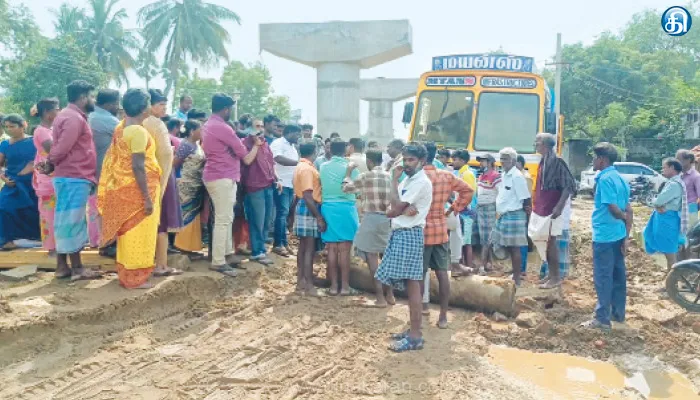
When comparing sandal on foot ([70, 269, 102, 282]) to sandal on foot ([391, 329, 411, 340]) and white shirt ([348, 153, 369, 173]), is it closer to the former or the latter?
sandal on foot ([391, 329, 411, 340])

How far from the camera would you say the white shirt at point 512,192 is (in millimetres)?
7082

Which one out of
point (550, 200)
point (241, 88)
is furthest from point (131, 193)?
point (241, 88)

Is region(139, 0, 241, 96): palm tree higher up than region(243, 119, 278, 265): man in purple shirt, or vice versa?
region(139, 0, 241, 96): palm tree

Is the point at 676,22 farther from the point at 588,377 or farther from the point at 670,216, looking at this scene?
the point at 588,377

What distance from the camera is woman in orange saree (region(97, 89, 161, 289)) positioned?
17.0 ft

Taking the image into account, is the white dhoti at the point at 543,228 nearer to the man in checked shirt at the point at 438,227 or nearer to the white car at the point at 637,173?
the man in checked shirt at the point at 438,227

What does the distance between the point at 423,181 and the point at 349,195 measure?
1.50 m

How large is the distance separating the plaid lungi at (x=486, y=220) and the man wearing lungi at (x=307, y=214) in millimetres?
2673

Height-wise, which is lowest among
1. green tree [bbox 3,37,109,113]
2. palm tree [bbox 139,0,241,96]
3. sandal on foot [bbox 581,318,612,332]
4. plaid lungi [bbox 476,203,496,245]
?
sandal on foot [bbox 581,318,612,332]

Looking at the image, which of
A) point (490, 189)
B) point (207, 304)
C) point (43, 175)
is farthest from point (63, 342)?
point (490, 189)

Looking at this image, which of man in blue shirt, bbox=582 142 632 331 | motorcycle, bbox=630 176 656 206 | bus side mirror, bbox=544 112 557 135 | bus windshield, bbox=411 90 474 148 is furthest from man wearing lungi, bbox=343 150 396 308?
motorcycle, bbox=630 176 656 206

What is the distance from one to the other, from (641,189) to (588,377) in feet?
55.0

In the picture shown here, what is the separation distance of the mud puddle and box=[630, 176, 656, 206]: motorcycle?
15999mm

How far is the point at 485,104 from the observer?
9484 millimetres
